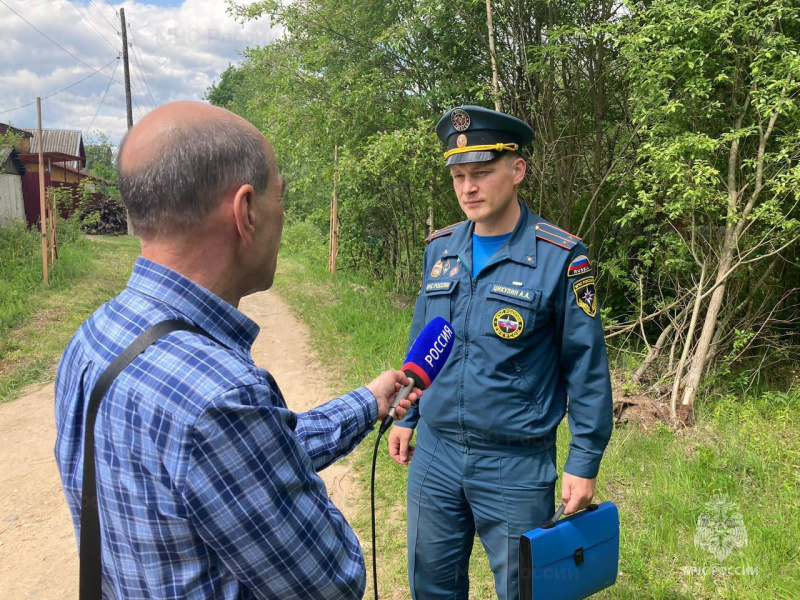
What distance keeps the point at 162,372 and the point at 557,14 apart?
6.70 m

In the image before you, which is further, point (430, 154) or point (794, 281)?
point (430, 154)

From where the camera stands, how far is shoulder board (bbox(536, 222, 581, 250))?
2.20 metres

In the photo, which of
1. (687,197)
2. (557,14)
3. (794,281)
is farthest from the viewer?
(557,14)

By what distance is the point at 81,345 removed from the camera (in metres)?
1.07

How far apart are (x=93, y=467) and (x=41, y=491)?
429 cm

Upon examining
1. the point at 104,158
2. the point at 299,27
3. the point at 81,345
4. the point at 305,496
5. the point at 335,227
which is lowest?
the point at 104,158

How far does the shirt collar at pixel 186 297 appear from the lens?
3.36ft

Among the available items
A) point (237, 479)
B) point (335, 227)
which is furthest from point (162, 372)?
point (335, 227)

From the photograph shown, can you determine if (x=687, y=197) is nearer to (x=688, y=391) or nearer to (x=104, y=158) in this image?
(x=688, y=391)

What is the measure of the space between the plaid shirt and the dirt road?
10.1ft

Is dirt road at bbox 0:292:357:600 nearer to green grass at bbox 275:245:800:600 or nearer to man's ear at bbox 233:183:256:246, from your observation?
green grass at bbox 275:245:800:600

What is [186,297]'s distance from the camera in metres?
1.03

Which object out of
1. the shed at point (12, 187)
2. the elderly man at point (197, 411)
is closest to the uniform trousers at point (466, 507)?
the elderly man at point (197, 411)

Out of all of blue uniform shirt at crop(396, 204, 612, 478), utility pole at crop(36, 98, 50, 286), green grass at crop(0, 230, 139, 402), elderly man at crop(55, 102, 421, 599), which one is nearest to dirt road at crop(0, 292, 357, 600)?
green grass at crop(0, 230, 139, 402)
